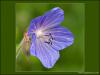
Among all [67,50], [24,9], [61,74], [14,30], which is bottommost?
[61,74]

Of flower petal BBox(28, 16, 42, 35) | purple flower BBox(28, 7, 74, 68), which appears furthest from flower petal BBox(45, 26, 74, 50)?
flower petal BBox(28, 16, 42, 35)

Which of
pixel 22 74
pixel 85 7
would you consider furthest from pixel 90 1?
pixel 22 74

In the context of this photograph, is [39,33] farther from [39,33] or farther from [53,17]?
[53,17]

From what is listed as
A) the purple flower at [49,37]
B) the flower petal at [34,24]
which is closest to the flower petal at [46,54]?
the purple flower at [49,37]

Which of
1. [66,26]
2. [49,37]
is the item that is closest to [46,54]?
[49,37]

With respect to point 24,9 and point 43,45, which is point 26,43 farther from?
point 24,9
